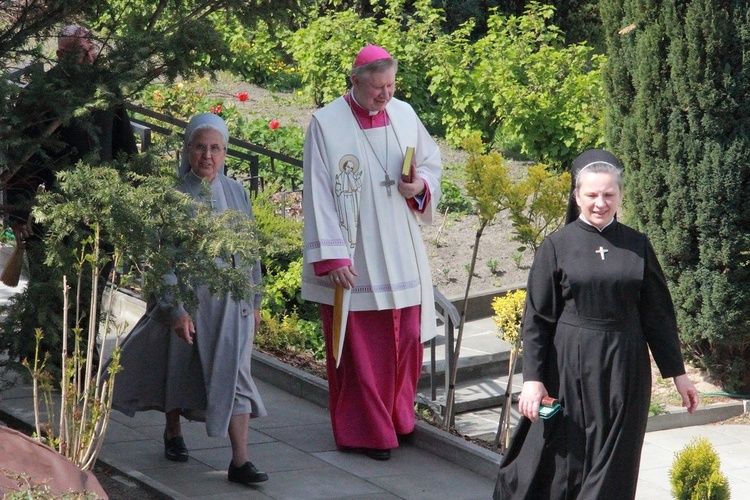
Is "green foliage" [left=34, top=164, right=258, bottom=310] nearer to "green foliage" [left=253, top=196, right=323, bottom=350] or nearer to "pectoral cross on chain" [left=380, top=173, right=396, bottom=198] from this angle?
"pectoral cross on chain" [left=380, top=173, right=396, bottom=198]

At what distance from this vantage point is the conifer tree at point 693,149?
7.76 meters

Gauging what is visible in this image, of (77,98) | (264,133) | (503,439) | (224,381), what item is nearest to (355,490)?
(224,381)

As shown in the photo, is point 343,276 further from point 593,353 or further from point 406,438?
point 593,353

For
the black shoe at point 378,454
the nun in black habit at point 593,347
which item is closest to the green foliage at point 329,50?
the black shoe at point 378,454

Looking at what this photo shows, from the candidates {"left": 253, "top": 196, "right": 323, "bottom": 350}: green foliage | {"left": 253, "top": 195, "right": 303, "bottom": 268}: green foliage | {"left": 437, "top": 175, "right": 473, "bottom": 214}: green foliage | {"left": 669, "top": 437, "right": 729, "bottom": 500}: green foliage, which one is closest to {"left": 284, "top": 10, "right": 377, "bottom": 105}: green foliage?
{"left": 437, "top": 175, "right": 473, "bottom": 214}: green foliage

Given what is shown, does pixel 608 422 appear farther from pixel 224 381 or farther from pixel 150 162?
pixel 150 162

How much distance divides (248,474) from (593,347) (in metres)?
1.78

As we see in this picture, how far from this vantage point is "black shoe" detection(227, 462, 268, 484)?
17.5ft

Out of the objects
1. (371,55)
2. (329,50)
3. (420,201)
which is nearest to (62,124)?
(371,55)

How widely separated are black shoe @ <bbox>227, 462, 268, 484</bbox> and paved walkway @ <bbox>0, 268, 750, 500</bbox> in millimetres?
42

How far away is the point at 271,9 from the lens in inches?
206

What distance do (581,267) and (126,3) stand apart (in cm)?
244

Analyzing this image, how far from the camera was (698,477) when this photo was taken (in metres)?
4.98

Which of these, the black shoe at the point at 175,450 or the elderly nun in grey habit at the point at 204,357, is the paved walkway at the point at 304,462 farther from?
the elderly nun in grey habit at the point at 204,357
